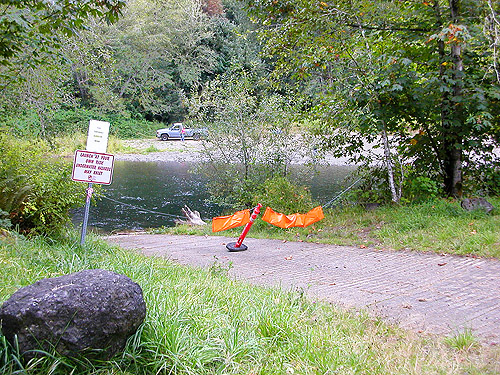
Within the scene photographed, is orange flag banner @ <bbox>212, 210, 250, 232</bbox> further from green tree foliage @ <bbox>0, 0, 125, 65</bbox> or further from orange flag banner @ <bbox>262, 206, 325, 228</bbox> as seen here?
green tree foliage @ <bbox>0, 0, 125, 65</bbox>

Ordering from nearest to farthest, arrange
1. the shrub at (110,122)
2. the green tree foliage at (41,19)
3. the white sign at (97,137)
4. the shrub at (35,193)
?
the green tree foliage at (41,19)
the white sign at (97,137)
the shrub at (35,193)
the shrub at (110,122)

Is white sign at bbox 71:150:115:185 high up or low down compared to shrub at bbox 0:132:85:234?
up

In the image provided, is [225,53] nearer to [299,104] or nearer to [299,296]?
[299,104]

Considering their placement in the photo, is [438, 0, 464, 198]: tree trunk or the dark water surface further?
the dark water surface

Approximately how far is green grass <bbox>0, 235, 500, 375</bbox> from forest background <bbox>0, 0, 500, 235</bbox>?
4452 mm

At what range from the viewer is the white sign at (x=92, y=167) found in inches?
278

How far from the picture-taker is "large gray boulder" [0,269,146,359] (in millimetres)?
3145

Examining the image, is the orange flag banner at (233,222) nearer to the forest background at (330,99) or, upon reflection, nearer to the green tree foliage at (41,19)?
the forest background at (330,99)

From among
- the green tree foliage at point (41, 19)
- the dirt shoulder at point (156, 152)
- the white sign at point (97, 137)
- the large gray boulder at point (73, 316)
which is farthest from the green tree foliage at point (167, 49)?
the large gray boulder at point (73, 316)

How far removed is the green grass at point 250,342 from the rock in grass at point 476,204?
6325 millimetres

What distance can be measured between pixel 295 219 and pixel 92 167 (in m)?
5.66

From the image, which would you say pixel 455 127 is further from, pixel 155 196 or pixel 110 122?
pixel 110 122

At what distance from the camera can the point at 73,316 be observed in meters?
3.20

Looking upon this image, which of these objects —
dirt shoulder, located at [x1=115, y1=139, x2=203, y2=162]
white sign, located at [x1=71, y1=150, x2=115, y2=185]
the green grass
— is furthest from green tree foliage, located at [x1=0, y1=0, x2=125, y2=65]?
dirt shoulder, located at [x1=115, y1=139, x2=203, y2=162]
